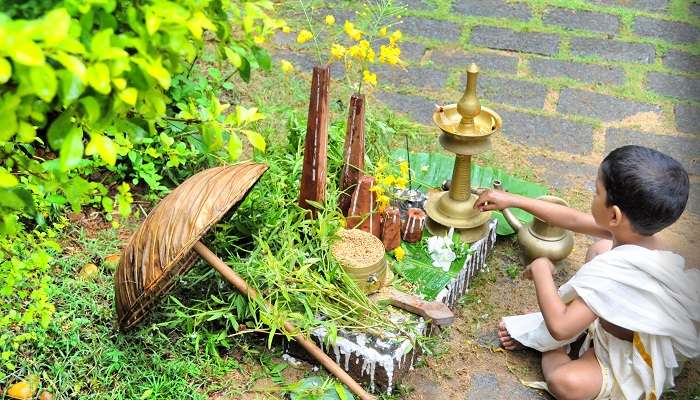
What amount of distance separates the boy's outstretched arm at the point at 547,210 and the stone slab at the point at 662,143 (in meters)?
1.16

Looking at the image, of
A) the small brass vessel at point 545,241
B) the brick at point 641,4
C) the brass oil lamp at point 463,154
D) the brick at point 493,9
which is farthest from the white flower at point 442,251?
the brick at point 641,4

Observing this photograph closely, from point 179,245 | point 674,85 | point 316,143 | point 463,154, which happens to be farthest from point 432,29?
Result: point 179,245

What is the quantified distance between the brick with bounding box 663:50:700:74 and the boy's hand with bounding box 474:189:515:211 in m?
2.21

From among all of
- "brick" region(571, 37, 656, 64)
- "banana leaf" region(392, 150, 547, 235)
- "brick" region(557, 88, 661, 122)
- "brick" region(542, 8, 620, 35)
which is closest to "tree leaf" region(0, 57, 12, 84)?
"banana leaf" region(392, 150, 547, 235)

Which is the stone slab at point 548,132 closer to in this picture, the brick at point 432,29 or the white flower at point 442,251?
the brick at point 432,29

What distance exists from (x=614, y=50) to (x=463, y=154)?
230cm

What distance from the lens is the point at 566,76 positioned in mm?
4320

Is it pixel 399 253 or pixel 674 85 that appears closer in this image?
pixel 399 253

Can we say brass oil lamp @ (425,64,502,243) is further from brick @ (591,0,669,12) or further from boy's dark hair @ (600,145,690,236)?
brick @ (591,0,669,12)

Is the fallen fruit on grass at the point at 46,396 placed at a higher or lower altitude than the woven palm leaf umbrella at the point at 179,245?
lower

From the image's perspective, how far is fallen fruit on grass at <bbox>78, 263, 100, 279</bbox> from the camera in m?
2.76

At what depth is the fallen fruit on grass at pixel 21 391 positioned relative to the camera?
2316 mm

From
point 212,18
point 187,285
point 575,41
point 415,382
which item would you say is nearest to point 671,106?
point 575,41

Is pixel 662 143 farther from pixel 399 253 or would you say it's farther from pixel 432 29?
pixel 399 253
